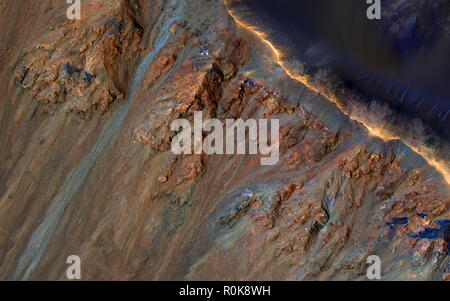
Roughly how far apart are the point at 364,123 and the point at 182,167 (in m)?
3.56

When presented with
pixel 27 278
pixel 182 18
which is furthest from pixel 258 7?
pixel 27 278

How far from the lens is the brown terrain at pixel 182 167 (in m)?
9.06

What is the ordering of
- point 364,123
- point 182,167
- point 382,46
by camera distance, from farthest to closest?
point 182,167 < point 382,46 < point 364,123

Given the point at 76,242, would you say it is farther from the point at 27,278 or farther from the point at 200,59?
the point at 200,59

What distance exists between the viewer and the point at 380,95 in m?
9.64

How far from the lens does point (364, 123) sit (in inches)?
373

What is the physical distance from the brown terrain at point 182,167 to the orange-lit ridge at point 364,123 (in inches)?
1.1
